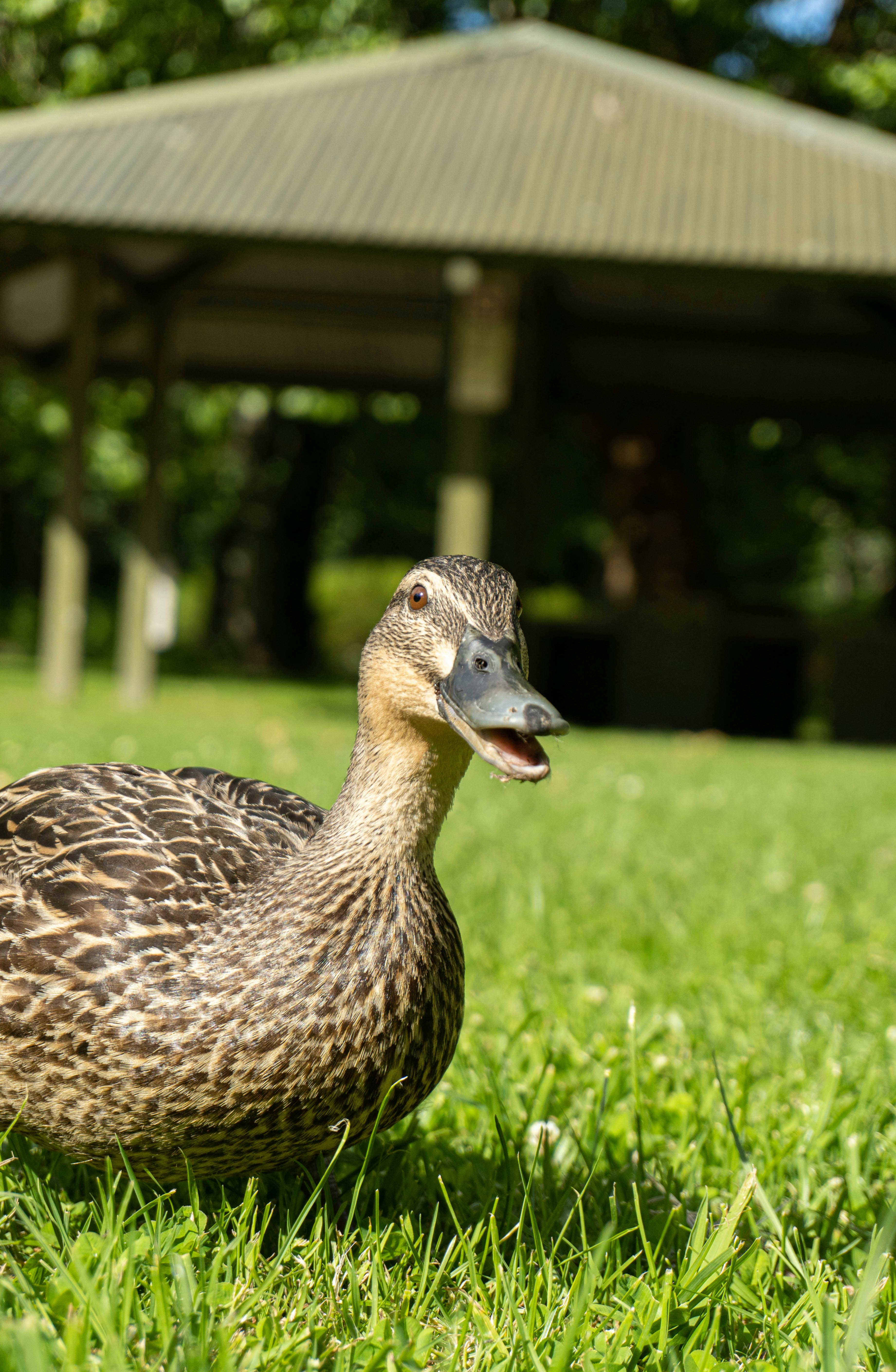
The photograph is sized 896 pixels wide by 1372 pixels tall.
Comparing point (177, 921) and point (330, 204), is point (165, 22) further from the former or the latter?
point (177, 921)

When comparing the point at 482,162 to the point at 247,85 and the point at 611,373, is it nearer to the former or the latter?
the point at 247,85

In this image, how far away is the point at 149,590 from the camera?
10.5 metres

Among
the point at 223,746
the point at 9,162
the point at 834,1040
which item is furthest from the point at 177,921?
the point at 9,162

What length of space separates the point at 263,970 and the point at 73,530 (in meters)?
8.78

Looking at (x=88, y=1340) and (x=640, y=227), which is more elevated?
(x=640, y=227)

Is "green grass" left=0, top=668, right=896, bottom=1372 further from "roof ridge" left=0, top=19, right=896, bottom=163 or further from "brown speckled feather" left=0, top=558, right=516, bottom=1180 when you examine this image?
"roof ridge" left=0, top=19, right=896, bottom=163

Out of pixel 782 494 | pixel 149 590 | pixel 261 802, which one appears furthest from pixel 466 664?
pixel 782 494

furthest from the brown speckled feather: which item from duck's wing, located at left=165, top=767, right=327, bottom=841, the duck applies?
duck's wing, located at left=165, top=767, right=327, bottom=841

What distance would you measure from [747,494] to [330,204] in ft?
47.1

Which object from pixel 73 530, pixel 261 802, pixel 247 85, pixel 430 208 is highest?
pixel 247 85

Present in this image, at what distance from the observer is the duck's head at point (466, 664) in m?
1.52

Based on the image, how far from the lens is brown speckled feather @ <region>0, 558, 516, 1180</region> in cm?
179

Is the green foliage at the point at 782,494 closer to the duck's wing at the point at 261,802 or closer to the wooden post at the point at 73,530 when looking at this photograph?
the wooden post at the point at 73,530

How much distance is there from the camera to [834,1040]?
298 centimetres
